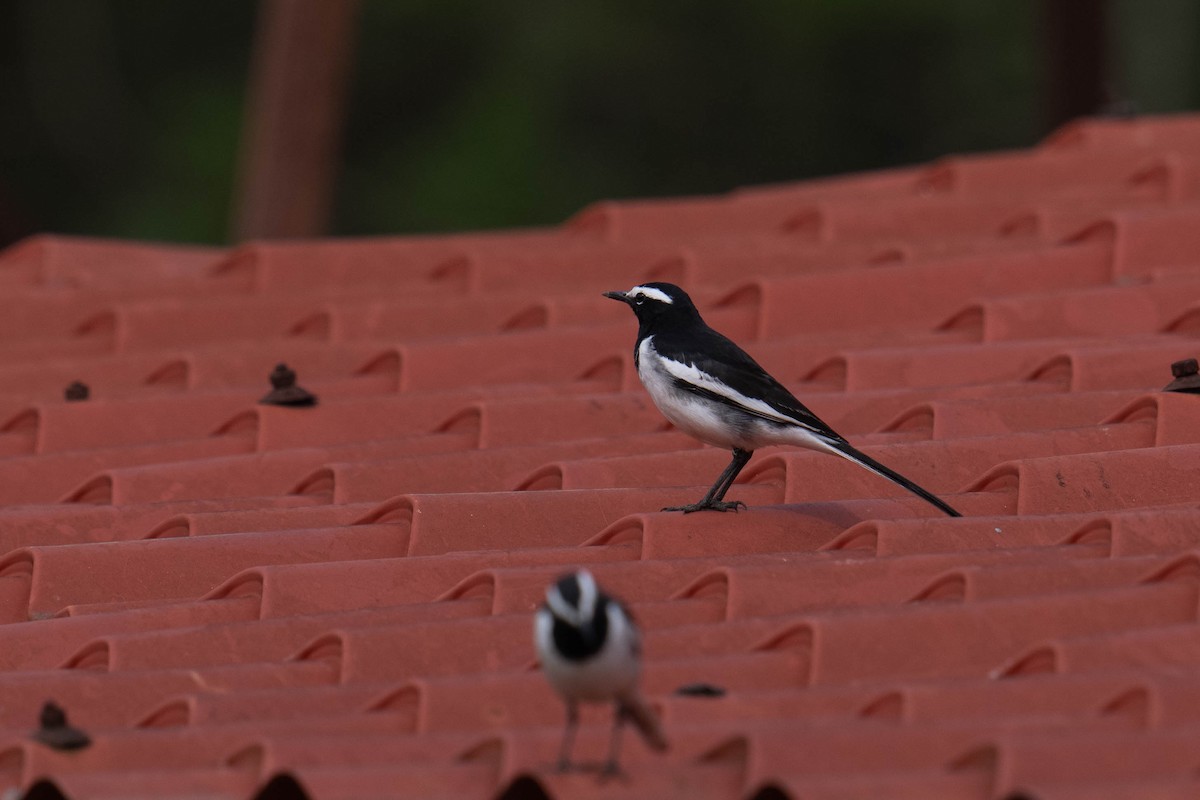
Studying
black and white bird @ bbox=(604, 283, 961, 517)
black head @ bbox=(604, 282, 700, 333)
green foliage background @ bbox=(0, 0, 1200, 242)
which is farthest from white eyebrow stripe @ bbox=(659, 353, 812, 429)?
green foliage background @ bbox=(0, 0, 1200, 242)

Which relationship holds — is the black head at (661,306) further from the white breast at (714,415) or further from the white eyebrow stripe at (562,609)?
the white eyebrow stripe at (562,609)

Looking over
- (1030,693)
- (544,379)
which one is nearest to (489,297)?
(544,379)

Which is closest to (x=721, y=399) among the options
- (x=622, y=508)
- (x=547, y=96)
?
(x=622, y=508)

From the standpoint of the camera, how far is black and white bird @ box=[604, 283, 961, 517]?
212 inches

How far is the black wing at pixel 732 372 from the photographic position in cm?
539

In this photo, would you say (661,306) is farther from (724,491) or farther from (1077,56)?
(1077,56)

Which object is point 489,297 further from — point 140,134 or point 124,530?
point 140,134

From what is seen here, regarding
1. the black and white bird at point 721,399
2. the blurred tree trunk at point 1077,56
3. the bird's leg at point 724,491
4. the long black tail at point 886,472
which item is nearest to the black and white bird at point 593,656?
the bird's leg at point 724,491

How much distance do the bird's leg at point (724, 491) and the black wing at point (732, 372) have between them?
6.1 inches

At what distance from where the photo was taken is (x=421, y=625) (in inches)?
165

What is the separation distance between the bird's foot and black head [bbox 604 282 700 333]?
942 millimetres

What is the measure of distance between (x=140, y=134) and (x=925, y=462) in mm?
22855

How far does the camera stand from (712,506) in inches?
200

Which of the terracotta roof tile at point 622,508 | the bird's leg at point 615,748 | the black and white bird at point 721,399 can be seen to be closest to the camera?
the bird's leg at point 615,748
